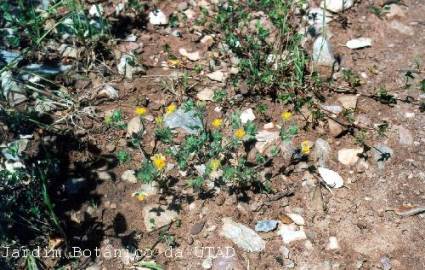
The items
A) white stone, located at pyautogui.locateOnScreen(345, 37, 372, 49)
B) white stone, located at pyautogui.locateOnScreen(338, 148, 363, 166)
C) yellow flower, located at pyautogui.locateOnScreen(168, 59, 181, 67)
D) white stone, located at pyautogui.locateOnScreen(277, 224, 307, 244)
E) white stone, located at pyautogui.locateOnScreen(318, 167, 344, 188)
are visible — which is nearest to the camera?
white stone, located at pyautogui.locateOnScreen(277, 224, 307, 244)

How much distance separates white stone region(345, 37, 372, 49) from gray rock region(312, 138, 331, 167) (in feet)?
3.34

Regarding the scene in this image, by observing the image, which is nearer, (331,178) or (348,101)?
(331,178)

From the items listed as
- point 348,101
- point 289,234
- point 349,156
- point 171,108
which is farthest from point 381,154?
point 171,108

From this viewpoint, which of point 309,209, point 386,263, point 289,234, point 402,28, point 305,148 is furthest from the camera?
point 402,28

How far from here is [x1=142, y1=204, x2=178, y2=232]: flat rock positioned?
3.09 m

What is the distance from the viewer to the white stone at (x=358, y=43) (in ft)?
13.2

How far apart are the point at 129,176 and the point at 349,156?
4.98 feet

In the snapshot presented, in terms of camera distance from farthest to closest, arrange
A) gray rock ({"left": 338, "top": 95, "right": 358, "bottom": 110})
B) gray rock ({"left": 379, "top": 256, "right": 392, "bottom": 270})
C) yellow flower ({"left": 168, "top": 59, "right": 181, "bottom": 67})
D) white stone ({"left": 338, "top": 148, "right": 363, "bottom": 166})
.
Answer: yellow flower ({"left": 168, "top": 59, "right": 181, "bottom": 67})
gray rock ({"left": 338, "top": 95, "right": 358, "bottom": 110})
white stone ({"left": 338, "top": 148, "right": 363, "bottom": 166})
gray rock ({"left": 379, "top": 256, "right": 392, "bottom": 270})

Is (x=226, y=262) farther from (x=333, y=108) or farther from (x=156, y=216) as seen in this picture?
(x=333, y=108)

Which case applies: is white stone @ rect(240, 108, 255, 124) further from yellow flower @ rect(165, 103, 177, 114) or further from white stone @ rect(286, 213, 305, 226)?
white stone @ rect(286, 213, 305, 226)

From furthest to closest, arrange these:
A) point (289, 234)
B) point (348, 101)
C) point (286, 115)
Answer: point (348, 101)
point (286, 115)
point (289, 234)

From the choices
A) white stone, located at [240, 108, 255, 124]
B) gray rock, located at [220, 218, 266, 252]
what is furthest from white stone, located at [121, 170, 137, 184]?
white stone, located at [240, 108, 255, 124]

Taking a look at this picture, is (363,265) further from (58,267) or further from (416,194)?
(58,267)

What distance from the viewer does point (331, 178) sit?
10.8 feet
